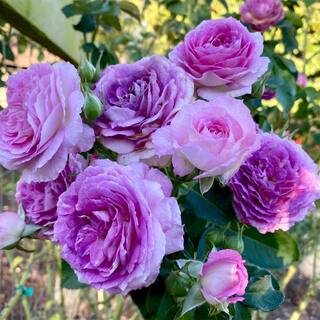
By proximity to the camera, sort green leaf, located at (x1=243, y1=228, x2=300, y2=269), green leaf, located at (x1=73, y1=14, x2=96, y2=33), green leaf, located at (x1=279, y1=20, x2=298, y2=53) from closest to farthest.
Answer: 1. green leaf, located at (x1=243, y1=228, x2=300, y2=269)
2. green leaf, located at (x1=73, y1=14, x2=96, y2=33)
3. green leaf, located at (x1=279, y1=20, x2=298, y2=53)

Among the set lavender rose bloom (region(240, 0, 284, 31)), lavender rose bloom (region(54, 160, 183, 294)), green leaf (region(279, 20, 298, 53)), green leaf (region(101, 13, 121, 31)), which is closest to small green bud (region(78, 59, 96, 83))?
lavender rose bloom (region(54, 160, 183, 294))

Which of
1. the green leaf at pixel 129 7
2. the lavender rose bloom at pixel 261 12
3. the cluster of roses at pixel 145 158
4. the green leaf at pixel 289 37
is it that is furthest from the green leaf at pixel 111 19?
the cluster of roses at pixel 145 158

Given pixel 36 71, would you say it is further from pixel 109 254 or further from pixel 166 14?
pixel 166 14

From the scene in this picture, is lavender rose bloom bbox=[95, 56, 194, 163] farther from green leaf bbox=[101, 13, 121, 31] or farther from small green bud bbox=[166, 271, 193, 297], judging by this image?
green leaf bbox=[101, 13, 121, 31]

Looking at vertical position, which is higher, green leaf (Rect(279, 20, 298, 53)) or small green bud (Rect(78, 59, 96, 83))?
small green bud (Rect(78, 59, 96, 83))

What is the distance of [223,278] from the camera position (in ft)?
1.55

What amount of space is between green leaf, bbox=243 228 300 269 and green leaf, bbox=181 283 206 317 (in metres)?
0.19

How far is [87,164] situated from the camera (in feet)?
1.79

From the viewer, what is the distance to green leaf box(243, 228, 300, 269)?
0.68 meters

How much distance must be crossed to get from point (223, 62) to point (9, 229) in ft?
0.93

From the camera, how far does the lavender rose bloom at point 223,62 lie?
56cm

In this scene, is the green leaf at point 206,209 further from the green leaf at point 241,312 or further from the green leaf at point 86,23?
the green leaf at point 86,23

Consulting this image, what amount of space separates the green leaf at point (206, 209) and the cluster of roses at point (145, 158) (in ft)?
0.13

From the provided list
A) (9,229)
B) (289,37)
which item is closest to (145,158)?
(9,229)
